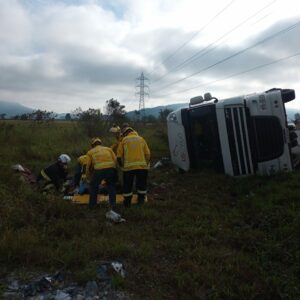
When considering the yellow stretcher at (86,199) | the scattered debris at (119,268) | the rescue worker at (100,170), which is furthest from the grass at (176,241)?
the yellow stretcher at (86,199)

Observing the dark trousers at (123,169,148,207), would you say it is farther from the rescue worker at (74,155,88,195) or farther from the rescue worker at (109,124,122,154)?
the rescue worker at (109,124,122,154)

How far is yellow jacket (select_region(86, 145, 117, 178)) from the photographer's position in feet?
23.5

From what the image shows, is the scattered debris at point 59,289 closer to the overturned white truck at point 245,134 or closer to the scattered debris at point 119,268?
the scattered debris at point 119,268

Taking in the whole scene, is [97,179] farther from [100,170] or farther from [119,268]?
[119,268]

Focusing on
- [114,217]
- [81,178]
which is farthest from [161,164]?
[114,217]

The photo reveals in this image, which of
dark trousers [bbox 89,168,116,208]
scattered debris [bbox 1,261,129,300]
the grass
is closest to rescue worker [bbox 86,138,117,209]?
dark trousers [bbox 89,168,116,208]

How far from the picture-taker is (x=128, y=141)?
7.33 metres

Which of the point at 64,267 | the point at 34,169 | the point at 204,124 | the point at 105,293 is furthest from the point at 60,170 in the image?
the point at 105,293

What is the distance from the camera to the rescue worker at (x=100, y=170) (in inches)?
281

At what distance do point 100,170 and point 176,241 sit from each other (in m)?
2.44

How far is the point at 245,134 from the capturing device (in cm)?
928

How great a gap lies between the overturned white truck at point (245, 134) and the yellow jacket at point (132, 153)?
3066 millimetres

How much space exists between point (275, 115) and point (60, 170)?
5.32 metres

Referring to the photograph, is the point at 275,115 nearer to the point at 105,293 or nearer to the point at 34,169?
the point at 105,293
